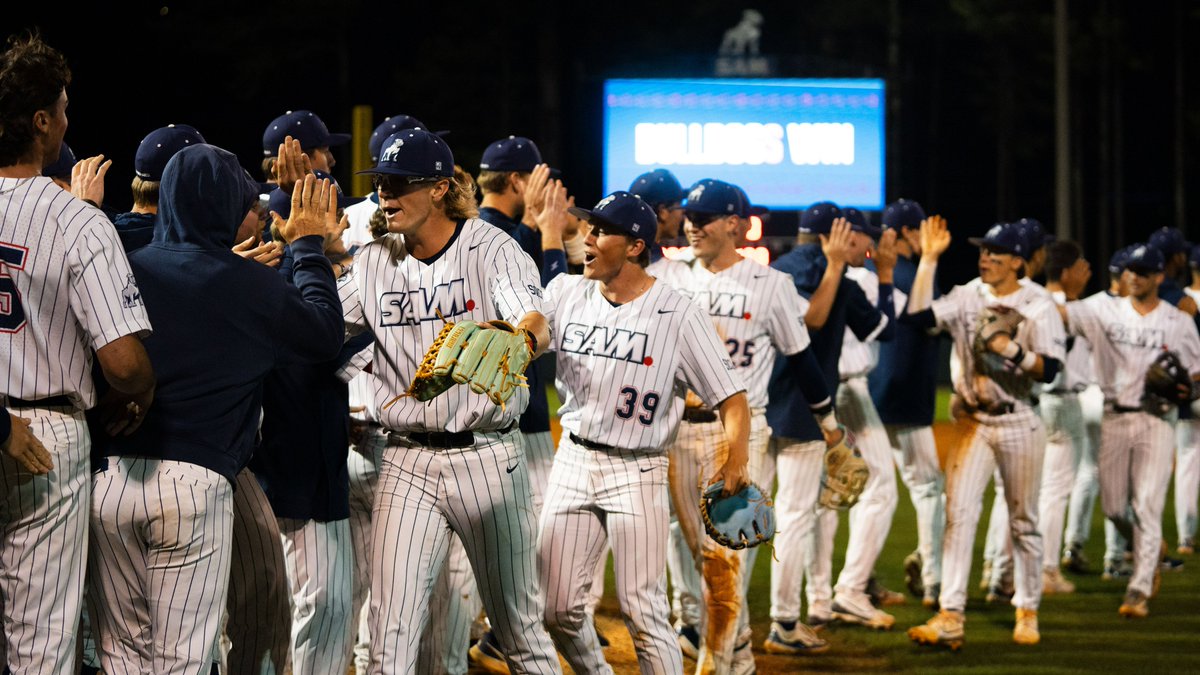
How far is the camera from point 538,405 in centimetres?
598

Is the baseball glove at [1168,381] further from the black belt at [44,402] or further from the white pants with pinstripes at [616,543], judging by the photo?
the black belt at [44,402]

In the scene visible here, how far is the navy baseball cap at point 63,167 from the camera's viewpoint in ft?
16.4

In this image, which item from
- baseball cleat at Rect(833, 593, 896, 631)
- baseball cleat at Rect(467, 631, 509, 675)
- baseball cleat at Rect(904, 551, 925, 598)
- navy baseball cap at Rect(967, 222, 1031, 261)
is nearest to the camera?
baseball cleat at Rect(467, 631, 509, 675)

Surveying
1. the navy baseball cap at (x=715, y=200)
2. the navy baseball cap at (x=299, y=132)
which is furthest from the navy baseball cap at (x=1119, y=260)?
the navy baseball cap at (x=299, y=132)

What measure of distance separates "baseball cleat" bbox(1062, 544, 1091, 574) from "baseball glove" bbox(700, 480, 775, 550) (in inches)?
192

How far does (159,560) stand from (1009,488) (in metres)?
4.65

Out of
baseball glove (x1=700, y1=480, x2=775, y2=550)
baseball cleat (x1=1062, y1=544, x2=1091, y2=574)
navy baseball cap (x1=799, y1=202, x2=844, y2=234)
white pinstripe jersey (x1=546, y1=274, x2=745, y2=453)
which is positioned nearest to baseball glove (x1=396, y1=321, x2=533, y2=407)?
white pinstripe jersey (x1=546, y1=274, x2=745, y2=453)

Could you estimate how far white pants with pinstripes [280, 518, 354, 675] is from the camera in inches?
179

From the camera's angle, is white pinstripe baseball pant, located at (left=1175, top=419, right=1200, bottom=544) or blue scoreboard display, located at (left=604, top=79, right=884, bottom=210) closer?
white pinstripe baseball pant, located at (left=1175, top=419, right=1200, bottom=544)

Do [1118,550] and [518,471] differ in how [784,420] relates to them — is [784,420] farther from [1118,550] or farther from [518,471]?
[1118,550]

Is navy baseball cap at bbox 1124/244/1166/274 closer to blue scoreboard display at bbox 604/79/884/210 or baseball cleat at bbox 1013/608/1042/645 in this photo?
baseball cleat at bbox 1013/608/1042/645

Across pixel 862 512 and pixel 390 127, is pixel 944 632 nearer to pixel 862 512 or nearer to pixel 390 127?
pixel 862 512

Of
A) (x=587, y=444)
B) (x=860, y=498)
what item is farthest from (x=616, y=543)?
(x=860, y=498)

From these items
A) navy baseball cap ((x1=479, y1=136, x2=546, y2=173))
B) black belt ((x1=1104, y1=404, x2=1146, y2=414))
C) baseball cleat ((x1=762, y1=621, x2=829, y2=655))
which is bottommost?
baseball cleat ((x1=762, y1=621, x2=829, y2=655))
